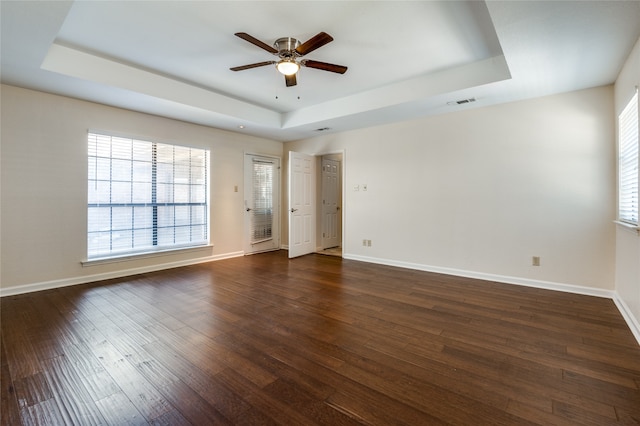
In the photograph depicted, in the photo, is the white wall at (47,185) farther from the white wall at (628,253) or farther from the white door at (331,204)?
the white wall at (628,253)

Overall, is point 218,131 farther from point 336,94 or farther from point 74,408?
point 74,408

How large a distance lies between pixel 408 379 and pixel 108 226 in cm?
451

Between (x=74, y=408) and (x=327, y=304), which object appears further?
(x=327, y=304)

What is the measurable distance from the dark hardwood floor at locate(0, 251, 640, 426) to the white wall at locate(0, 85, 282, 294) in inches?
15.4

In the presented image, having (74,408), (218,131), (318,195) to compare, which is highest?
(218,131)

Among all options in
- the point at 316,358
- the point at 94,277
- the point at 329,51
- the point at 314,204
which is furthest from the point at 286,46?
the point at 94,277

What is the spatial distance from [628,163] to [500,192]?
1.31 meters

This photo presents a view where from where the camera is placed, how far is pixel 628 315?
2.70 m

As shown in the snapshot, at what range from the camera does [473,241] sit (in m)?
4.25

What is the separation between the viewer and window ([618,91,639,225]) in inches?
102

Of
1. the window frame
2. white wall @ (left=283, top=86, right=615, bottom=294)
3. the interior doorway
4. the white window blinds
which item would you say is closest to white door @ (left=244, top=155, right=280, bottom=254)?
the white window blinds

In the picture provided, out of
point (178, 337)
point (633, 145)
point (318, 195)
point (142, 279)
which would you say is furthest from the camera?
point (318, 195)

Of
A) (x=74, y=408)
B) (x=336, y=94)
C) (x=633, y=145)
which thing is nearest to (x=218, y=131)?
(x=336, y=94)

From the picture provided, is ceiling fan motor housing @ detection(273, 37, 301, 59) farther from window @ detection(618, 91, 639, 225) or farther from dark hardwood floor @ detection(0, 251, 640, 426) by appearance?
window @ detection(618, 91, 639, 225)
